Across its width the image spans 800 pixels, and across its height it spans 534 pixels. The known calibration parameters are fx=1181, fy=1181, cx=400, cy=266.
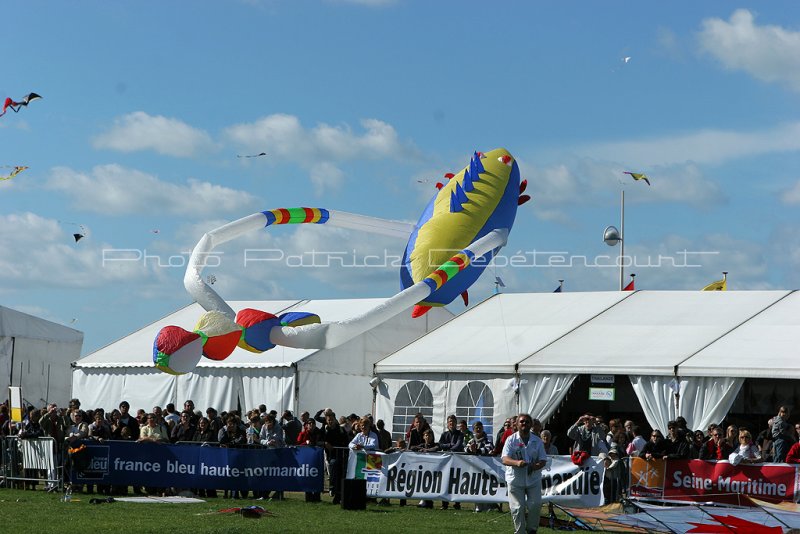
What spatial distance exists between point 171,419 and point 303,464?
496cm

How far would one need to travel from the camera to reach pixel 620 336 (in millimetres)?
21406

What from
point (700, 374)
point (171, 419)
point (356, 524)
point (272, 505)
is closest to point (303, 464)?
point (272, 505)

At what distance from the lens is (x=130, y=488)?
20.4m

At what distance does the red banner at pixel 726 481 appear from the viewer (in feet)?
47.8

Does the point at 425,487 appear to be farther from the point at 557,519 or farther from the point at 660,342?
the point at 660,342

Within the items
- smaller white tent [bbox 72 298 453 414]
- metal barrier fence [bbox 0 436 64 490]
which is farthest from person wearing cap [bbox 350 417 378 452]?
smaller white tent [bbox 72 298 453 414]

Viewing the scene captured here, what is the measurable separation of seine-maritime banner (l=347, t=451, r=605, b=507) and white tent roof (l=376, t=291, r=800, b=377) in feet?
15.2

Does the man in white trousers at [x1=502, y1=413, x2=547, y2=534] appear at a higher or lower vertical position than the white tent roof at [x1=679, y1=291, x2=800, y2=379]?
lower

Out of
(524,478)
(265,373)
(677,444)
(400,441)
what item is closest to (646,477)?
(677,444)

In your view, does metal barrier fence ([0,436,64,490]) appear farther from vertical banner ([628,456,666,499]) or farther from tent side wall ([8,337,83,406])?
tent side wall ([8,337,83,406])

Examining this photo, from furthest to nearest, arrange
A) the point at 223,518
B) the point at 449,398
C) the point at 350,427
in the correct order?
1. the point at 449,398
2. the point at 350,427
3. the point at 223,518

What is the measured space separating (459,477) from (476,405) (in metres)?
5.42

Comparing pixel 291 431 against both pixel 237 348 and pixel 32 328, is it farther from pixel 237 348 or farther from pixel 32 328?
pixel 32 328

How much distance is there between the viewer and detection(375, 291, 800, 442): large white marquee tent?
19359mm
